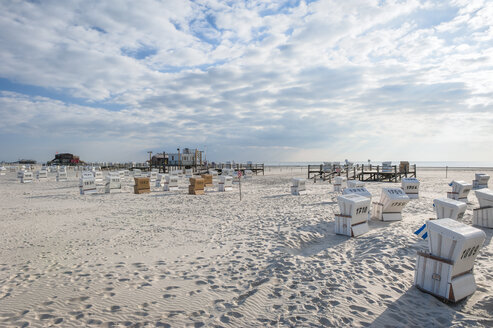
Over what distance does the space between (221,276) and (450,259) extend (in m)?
3.92

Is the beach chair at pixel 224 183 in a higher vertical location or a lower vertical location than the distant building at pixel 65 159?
lower

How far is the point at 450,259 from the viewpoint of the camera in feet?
14.0

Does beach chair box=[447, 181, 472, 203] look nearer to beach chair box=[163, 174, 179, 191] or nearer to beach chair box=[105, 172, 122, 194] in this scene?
beach chair box=[163, 174, 179, 191]

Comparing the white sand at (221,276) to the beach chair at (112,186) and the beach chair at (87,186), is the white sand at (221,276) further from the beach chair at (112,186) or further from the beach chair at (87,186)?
the beach chair at (112,186)

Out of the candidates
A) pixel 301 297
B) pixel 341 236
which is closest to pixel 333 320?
pixel 301 297

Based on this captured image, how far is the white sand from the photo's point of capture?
396 centimetres

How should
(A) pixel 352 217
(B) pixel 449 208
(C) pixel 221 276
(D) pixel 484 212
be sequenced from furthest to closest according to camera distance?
(D) pixel 484 212, (A) pixel 352 217, (B) pixel 449 208, (C) pixel 221 276

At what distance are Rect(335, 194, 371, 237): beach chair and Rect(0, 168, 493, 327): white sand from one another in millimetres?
338

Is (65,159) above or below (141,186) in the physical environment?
above

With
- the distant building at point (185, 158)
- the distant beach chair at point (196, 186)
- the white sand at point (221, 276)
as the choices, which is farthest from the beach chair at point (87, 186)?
the distant building at point (185, 158)

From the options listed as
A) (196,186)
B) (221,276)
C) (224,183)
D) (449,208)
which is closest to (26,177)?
(196,186)

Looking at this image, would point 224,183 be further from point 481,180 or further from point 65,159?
point 65,159

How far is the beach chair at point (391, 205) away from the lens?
30.8 ft

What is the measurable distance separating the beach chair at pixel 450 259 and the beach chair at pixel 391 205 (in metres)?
5.01
